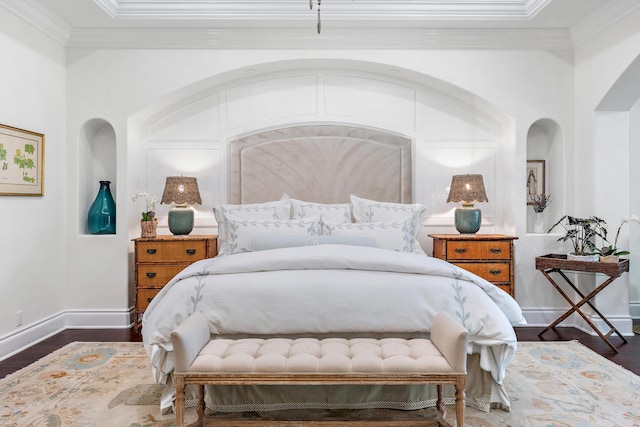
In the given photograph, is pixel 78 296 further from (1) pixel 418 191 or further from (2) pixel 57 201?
(1) pixel 418 191

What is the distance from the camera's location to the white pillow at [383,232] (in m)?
3.48

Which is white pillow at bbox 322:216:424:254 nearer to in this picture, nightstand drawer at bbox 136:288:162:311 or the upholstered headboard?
the upholstered headboard

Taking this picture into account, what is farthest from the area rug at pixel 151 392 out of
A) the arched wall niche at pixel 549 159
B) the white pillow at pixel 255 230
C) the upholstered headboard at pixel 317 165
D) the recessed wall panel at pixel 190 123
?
the recessed wall panel at pixel 190 123

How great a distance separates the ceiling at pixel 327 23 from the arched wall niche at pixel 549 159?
2.45ft

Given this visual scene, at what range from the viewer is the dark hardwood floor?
3119mm

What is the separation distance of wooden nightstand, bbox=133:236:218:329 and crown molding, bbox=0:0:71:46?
188cm

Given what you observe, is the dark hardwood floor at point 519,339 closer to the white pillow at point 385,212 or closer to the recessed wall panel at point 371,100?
the white pillow at point 385,212

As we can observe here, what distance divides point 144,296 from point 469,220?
9.65ft

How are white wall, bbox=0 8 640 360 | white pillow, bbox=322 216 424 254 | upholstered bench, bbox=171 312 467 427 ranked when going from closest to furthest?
upholstered bench, bbox=171 312 467 427
white pillow, bbox=322 216 424 254
white wall, bbox=0 8 640 360

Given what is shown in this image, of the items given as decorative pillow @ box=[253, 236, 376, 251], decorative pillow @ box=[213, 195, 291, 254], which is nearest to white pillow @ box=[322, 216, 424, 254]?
decorative pillow @ box=[253, 236, 376, 251]

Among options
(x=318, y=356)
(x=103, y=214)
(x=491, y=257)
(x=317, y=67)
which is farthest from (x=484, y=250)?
(x=103, y=214)

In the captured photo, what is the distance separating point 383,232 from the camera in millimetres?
3516

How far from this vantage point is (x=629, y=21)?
3445 mm

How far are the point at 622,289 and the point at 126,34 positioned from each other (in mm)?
4854
